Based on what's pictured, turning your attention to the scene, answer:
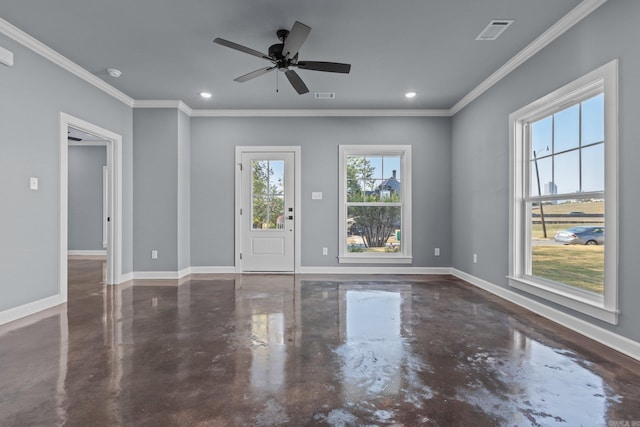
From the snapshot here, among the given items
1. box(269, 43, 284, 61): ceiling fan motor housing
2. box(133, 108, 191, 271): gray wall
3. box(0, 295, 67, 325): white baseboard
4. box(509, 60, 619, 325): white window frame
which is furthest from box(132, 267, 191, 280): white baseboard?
box(509, 60, 619, 325): white window frame

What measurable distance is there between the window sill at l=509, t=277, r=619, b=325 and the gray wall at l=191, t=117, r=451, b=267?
207 cm

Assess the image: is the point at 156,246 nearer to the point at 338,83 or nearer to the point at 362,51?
the point at 338,83

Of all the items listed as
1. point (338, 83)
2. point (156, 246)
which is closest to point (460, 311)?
point (338, 83)

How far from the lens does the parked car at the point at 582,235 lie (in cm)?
305

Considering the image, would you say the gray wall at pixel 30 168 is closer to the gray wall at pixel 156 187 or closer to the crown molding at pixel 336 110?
the crown molding at pixel 336 110

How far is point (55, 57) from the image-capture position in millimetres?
3738

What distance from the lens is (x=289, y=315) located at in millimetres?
3453

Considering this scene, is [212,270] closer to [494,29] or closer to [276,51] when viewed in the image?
[276,51]

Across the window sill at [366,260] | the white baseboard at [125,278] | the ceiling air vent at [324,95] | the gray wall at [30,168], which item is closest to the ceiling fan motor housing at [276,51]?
the ceiling air vent at [324,95]

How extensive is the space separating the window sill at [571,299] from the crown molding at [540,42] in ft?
7.85

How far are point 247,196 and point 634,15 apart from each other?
5007 millimetres

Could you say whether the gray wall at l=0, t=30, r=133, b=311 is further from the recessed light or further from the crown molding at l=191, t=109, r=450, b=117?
the crown molding at l=191, t=109, r=450, b=117

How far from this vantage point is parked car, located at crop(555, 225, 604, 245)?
10.00ft

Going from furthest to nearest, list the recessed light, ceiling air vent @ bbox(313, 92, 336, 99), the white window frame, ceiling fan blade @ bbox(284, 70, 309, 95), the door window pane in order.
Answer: the door window pane < ceiling air vent @ bbox(313, 92, 336, 99) < the recessed light < ceiling fan blade @ bbox(284, 70, 309, 95) < the white window frame
